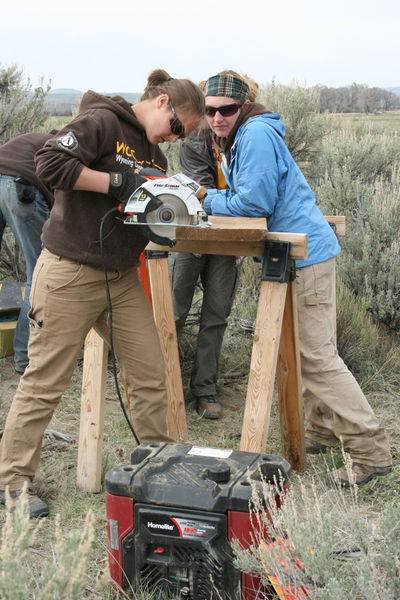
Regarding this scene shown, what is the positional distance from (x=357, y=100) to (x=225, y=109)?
27.8 meters

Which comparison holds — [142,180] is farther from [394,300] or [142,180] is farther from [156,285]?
[394,300]

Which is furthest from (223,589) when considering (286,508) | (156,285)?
(156,285)

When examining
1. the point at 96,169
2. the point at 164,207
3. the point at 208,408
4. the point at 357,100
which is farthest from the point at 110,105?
the point at 357,100

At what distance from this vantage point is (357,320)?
19.0 ft

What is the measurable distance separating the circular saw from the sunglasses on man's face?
2.72ft

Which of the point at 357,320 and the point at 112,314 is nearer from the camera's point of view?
the point at 112,314

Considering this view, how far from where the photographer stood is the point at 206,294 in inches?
200

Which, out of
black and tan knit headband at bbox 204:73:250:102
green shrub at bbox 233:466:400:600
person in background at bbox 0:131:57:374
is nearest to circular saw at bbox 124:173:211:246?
black and tan knit headband at bbox 204:73:250:102

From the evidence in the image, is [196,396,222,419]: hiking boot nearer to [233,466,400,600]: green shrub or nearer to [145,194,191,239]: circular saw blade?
[145,194,191,239]: circular saw blade

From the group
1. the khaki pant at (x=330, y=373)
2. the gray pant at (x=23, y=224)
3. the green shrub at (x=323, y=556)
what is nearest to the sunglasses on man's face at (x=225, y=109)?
the khaki pant at (x=330, y=373)

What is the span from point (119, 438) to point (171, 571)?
1989 mm

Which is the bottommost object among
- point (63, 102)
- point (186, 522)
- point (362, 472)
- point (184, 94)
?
point (362, 472)

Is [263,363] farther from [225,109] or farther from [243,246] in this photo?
[225,109]

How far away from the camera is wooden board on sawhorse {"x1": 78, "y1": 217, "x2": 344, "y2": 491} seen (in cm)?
346
